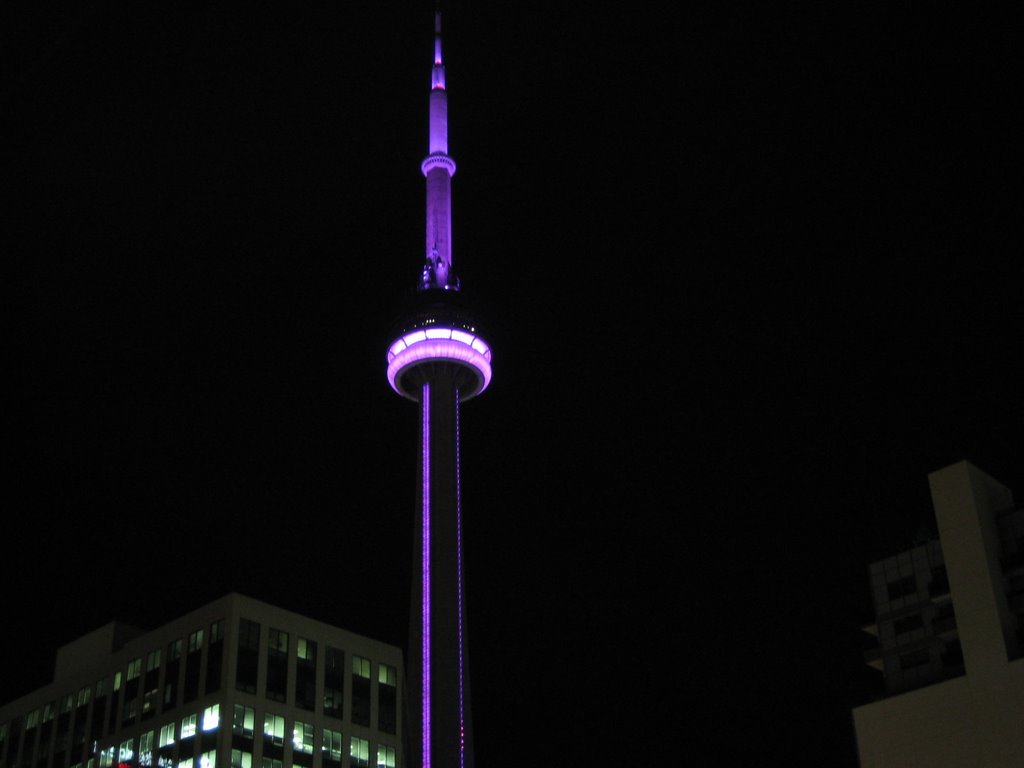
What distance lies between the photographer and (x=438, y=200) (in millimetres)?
120875

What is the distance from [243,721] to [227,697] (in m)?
2.00

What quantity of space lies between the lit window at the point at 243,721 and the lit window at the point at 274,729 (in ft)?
3.37

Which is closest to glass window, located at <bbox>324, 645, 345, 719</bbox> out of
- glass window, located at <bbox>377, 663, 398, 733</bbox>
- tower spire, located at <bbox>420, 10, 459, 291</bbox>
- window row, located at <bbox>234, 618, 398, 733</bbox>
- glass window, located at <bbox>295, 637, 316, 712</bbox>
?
window row, located at <bbox>234, 618, 398, 733</bbox>

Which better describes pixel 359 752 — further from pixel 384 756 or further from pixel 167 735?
pixel 167 735

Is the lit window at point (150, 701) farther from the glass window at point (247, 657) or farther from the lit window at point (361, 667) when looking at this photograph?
the lit window at point (361, 667)

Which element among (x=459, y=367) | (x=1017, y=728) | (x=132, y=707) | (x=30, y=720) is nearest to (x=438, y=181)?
(x=459, y=367)

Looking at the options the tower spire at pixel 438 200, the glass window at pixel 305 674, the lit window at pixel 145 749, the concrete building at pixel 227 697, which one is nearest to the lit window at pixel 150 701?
the concrete building at pixel 227 697

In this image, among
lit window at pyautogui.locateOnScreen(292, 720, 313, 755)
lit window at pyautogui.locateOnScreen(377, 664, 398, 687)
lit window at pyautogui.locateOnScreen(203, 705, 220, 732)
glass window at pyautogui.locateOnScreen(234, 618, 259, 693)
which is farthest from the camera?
lit window at pyautogui.locateOnScreen(377, 664, 398, 687)

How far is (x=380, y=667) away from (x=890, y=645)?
4222cm

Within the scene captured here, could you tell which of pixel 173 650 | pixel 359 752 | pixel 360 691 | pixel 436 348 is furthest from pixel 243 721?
pixel 436 348

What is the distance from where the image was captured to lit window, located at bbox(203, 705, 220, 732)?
103m

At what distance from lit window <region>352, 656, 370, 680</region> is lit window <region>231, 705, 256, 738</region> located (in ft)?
35.2

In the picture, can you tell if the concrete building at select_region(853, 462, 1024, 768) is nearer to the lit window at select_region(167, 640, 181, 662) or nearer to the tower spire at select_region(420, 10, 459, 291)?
the tower spire at select_region(420, 10, 459, 291)

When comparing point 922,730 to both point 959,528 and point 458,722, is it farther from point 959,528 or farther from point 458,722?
point 458,722
